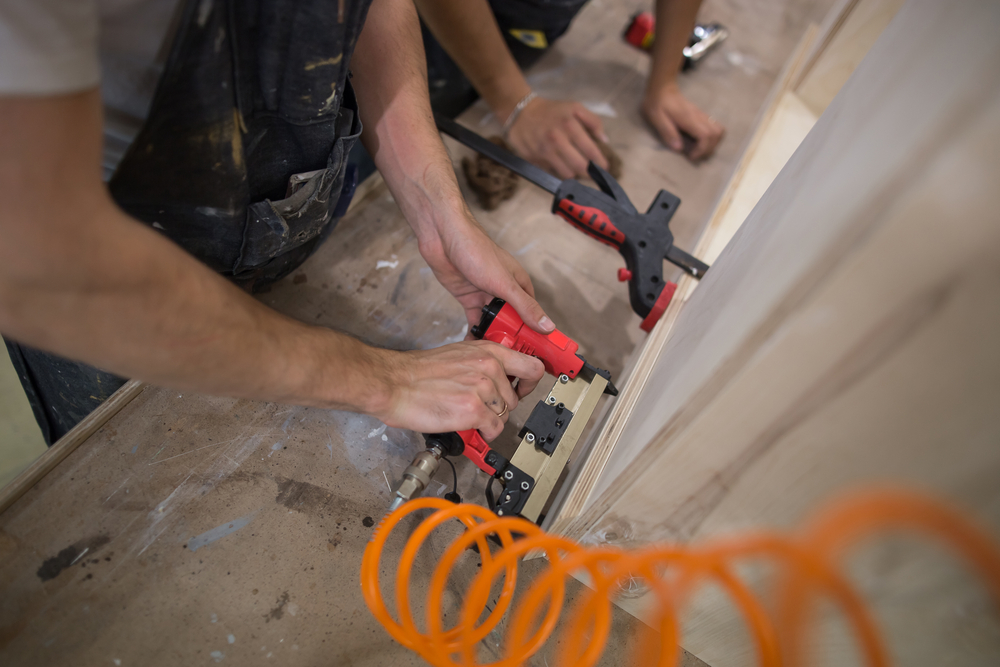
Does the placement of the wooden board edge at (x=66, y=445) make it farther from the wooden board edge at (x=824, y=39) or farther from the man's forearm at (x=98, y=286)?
the wooden board edge at (x=824, y=39)

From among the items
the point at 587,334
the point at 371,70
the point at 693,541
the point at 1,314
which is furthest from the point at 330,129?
the point at 693,541

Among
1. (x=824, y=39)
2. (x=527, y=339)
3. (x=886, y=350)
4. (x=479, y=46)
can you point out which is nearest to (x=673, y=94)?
(x=824, y=39)

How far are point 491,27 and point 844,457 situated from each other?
1.18 m

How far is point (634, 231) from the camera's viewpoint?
957mm

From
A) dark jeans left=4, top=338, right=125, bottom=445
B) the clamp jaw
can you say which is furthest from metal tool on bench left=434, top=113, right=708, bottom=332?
dark jeans left=4, top=338, right=125, bottom=445

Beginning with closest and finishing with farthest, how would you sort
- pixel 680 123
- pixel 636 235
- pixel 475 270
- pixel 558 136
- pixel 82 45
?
1. pixel 82 45
2. pixel 475 270
3. pixel 636 235
4. pixel 558 136
5. pixel 680 123

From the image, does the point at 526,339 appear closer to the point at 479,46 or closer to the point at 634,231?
the point at 634,231

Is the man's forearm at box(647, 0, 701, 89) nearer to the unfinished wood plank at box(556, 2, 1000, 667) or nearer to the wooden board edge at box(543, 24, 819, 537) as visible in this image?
the wooden board edge at box(543, 24, 819, 537)

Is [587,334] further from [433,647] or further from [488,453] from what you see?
[433,647]

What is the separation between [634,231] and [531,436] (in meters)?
0.49

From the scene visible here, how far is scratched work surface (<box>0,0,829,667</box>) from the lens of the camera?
1.86ft

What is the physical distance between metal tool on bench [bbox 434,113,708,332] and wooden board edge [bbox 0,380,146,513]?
0.79 m

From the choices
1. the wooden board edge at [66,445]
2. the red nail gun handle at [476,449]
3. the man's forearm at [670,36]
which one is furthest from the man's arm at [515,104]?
the wooden board edge at [66,445]

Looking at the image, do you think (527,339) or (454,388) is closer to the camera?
(454,388)
